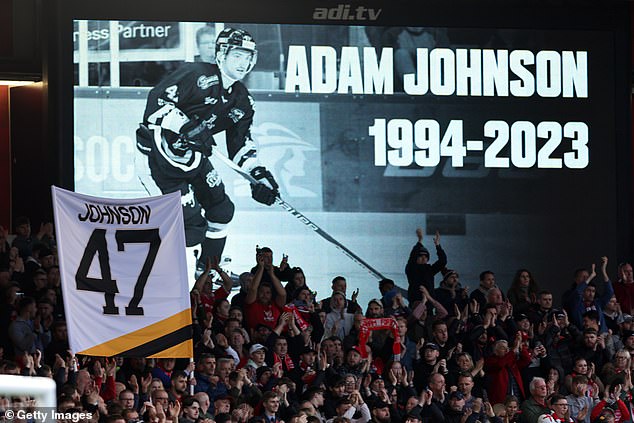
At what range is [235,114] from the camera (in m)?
16.9

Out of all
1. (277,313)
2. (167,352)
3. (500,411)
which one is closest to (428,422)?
(500,411)

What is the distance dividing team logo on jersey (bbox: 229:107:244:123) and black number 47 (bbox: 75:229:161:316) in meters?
5.30

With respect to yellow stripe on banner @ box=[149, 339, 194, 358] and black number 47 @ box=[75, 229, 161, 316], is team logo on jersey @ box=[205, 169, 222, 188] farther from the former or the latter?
yellow stripe on banner @ box=[149, 339, 194, 358]

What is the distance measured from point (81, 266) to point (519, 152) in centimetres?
789

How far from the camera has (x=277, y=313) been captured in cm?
1492

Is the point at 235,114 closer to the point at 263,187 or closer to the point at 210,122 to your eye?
the point at 210,122

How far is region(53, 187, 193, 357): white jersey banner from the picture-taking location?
1113 cm

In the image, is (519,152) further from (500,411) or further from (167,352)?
(167,352)

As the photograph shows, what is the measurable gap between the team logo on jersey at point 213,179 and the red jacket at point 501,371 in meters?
3.99

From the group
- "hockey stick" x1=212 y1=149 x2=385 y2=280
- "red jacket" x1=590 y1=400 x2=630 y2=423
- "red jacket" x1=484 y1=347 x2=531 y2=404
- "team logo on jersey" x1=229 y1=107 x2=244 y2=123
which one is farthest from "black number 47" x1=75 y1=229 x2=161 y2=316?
"red jacket" x1=590 y1=400 x2=630 y2=423

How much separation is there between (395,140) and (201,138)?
248 cm

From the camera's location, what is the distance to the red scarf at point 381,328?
48.0 ft

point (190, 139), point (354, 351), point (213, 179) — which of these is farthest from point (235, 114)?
point (354, 351)

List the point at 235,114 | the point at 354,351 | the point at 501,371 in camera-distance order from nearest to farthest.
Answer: the point at 354,351 → the point at 501,371 → the point at 235,114
